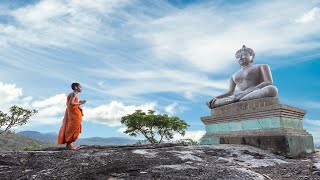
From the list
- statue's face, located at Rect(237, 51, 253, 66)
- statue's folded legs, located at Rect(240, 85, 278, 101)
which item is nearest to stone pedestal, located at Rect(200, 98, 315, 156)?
statue's folded legs, located at Rect(240, 85, 278, 101)

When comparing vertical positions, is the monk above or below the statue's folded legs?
below

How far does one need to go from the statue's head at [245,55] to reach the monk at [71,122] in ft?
15.9

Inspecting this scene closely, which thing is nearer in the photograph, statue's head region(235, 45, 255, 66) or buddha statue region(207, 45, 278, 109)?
buddha statue region(207, 45, 278, 109)

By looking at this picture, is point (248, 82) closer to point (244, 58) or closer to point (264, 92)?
point (244, 58)

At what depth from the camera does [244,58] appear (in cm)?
964

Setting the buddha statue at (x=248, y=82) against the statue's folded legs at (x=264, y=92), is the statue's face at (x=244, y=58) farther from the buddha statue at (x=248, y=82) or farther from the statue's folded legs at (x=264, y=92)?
the statue's folded legs at (x=264, y=92)

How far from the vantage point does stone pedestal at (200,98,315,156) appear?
7.89 meters

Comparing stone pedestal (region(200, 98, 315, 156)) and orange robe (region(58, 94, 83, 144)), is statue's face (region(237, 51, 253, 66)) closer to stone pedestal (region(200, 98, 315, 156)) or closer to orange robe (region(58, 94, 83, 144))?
stone pedestal (region(200, 98, 315, 156))

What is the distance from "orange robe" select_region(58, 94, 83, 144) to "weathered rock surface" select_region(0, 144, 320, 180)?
1584 millimetres

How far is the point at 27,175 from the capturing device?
429 cm

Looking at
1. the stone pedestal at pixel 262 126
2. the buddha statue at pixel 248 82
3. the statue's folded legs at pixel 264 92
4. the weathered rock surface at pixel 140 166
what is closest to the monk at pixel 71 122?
the weathered rock surface at pixel 140 166

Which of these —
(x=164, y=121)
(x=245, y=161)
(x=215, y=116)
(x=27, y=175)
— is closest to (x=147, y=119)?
(x=164, y=121)

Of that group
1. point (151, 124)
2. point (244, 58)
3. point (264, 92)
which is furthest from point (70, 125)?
point (151, 124)

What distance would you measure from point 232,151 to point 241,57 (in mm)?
3735
